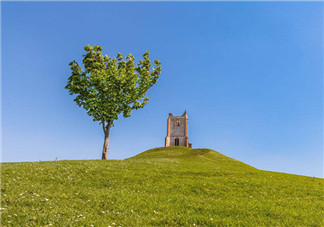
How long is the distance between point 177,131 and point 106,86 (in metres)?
49.6

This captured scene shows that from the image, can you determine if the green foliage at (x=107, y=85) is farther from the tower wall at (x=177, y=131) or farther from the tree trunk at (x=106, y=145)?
the tower wall at (x=177, y=131)

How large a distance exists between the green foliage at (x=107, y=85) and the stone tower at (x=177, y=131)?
135ft

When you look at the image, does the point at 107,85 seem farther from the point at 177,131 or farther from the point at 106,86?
the point at 177,131

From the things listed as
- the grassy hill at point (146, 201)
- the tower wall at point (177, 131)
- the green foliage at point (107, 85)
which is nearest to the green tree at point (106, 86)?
the green foliage at point (107, 85)

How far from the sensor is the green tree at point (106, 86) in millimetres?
43625

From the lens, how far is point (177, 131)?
89188 mm

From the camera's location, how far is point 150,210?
1268 centimetres

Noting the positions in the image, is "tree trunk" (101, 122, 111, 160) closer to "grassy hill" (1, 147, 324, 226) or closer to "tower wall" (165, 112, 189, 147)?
"grassy hill" (1, 147, 324, 226)

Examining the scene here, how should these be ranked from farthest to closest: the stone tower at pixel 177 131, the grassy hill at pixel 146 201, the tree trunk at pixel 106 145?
1. the stone tower at pixel 177 131
2. the tree trunk at pixel 106 145
3. the grassy hill at pixel 146 201

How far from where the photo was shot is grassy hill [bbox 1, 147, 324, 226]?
11.1 metres

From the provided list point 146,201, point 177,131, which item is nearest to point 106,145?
point 146,201

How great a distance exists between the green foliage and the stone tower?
4100 centimetres

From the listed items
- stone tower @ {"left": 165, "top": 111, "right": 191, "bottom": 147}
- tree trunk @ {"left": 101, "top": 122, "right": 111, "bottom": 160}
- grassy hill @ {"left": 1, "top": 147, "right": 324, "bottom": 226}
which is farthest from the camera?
stone tower @ {"left": 165, "top": 111, "right": 191, "bottom": 147}

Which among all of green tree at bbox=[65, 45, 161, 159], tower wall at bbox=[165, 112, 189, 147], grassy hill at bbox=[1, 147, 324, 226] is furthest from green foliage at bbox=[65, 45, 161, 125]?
tower wall at bbox=[165, 112, 189, 147]
